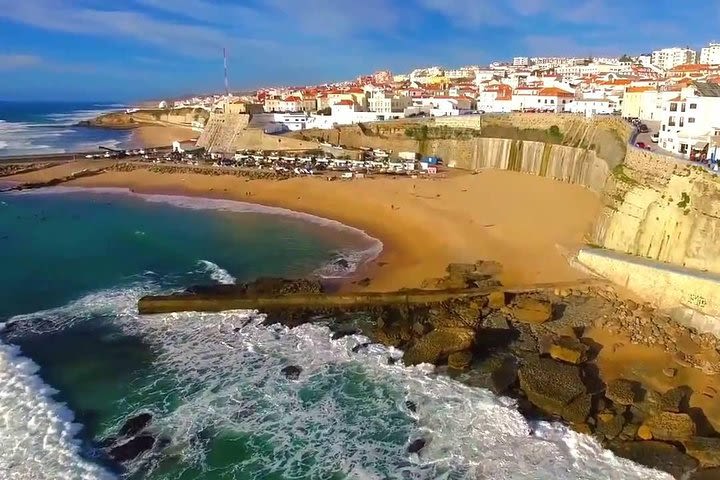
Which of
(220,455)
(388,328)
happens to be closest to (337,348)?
(388,328)

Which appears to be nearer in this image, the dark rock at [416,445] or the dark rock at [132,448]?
the dark rock at [132,448]

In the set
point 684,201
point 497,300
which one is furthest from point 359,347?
point 684,201

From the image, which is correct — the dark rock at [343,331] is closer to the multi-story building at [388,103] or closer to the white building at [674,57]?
the multi-story building at [388,103]

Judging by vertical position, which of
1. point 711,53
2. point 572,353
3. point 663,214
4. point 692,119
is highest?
point 711,53

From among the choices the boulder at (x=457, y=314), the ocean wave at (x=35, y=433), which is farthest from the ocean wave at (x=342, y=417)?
the boulder at (x=457, y=314)

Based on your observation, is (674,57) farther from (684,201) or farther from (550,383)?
(550,383)

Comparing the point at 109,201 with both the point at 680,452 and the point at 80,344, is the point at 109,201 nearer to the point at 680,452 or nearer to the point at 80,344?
the point at 80,344
